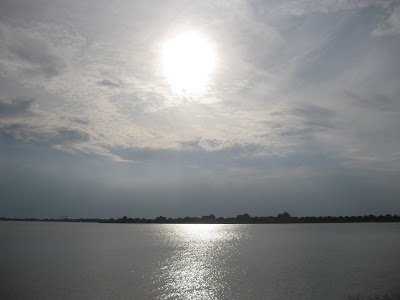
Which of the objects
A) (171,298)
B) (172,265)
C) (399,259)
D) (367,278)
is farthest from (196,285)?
(399,259)

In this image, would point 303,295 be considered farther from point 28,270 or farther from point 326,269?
point 28,270

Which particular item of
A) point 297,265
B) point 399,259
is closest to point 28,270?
point 297,265

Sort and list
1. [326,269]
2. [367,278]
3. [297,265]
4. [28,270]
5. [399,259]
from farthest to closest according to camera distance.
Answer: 1. [399,259]
2. [297,265]
3. [326,269]
4. [28,270]
5. [367,278]

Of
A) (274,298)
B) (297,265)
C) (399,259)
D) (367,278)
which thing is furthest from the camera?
(399,259)

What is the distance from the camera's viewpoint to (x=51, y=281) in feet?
131

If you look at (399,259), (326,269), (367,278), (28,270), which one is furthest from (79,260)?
(399,259)

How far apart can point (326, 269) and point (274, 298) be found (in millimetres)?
22623

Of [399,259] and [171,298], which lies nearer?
[171,298]

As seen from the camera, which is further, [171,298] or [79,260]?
[79,260]

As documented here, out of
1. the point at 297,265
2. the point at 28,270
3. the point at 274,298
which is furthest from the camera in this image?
the point at 297,265

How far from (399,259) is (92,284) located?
5767 centimetres

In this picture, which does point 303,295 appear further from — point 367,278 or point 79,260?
point 79,260

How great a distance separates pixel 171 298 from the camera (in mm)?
32938

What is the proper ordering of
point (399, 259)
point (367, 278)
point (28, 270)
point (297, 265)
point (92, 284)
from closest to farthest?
point (92, 284) < point (367, 278) < point (28, 270) < point (297, 265) < point (399, 259)
